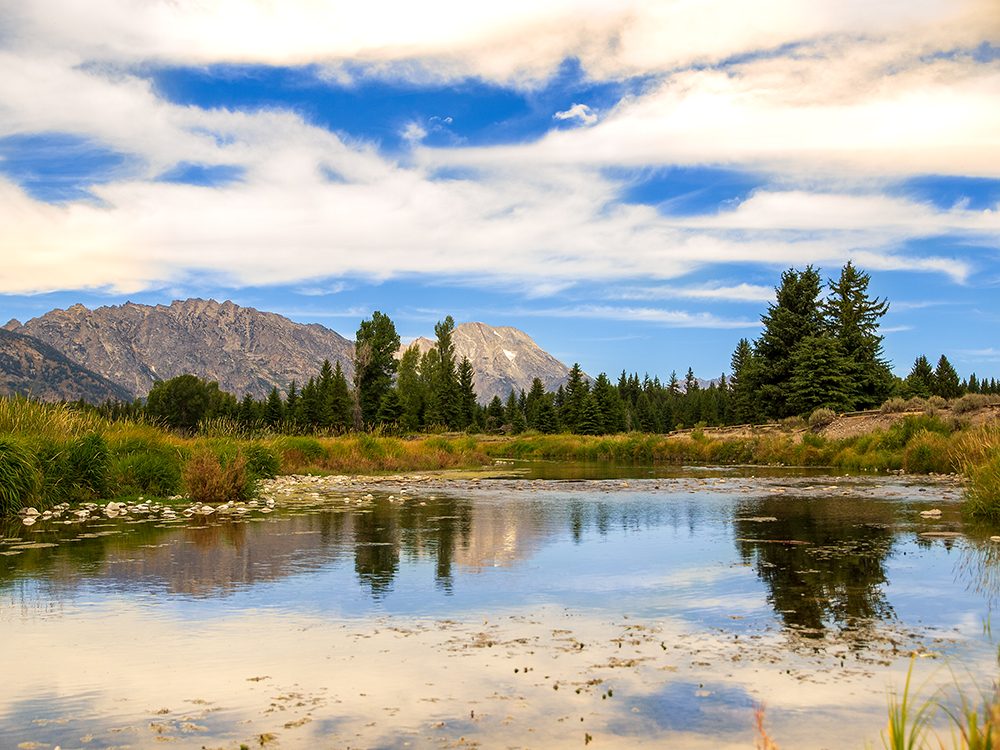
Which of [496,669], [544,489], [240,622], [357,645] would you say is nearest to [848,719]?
[496,669]

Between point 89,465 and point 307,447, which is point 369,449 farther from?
point 89,465

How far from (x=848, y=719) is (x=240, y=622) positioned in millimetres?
5427

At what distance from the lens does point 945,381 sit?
8325cm

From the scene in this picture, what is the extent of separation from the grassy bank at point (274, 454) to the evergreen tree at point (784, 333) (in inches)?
435

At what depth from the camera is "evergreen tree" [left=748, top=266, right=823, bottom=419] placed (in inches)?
2140

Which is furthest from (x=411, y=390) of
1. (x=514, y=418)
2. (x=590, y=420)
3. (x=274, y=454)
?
(x=274, y=454)

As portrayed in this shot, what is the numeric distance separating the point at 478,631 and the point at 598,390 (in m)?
85.0

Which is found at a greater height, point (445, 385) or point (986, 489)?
point (445, 385)

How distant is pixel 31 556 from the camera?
10.3m

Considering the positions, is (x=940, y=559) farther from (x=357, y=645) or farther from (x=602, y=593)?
(x=357, y=645)

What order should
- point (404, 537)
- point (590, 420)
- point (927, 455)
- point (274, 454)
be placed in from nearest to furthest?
point (404, 537) → point (274, 454) → point (927, 455) → point (590, 420)

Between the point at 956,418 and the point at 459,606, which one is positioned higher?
the point at 956,418

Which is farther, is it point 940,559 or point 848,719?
point 940,559

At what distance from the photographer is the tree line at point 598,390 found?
51.4 metres
